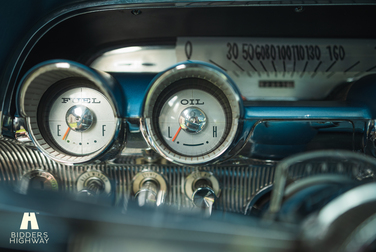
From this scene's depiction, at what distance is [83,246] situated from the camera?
0.56 meters

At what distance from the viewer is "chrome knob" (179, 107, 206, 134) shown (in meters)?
1.29

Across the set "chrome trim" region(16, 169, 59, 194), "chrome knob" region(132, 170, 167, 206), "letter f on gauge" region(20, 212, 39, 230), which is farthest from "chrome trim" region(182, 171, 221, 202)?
"letter f on gauge" region(20, 212, 39, 230)

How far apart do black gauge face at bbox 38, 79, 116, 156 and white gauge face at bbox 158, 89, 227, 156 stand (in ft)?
0.81

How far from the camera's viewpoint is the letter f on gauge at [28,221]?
0.67 meters

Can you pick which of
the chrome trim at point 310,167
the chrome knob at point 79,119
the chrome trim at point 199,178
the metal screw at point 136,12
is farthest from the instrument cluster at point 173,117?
the chrome trim at point 310,167

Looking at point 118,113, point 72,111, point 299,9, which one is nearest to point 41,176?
point 72,111

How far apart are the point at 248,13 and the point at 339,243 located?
1.29 m

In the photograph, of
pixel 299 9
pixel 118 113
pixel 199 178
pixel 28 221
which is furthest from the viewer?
pixel 299 9

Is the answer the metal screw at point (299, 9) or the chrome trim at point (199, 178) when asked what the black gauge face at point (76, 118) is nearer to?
the chrome trim at point (199, 178)

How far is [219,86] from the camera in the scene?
1.29m

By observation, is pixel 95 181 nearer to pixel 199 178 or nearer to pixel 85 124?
pixel 85 124

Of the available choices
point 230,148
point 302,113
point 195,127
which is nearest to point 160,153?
point 195,127

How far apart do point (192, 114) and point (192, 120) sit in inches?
1.1

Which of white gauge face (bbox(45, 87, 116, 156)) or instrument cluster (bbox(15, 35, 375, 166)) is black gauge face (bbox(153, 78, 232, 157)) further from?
white gauge face (bbox(45, 87, 116, 156))
